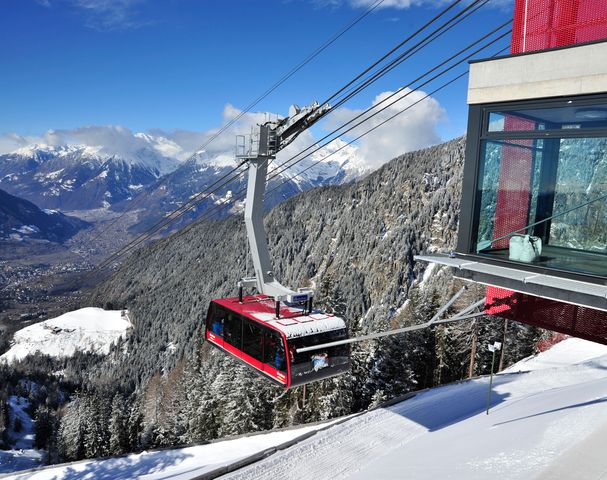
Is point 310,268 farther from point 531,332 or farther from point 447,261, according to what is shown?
point 447,261

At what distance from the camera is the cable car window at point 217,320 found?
15.9m

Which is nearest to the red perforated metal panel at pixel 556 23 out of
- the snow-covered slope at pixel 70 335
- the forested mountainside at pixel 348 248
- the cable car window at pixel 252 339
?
the cable car window at pixel 252 339

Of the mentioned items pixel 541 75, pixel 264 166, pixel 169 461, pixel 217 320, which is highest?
pixel 541 75

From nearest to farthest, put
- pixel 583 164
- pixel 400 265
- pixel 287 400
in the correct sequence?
pixel 583 164 < pixel 287 400 < pixel 400 265

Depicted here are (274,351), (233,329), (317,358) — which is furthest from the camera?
(233,329)

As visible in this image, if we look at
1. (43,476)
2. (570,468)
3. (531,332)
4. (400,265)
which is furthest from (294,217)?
(570,468)

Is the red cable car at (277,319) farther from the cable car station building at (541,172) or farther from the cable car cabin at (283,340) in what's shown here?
the cable car station building at (541,172)

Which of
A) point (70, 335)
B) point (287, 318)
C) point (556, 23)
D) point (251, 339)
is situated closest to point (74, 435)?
point (251, 339)

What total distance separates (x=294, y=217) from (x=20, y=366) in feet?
369

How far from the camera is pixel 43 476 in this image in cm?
2317

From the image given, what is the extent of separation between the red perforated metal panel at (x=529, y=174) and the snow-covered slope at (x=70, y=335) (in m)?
177

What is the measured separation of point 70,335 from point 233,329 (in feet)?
645

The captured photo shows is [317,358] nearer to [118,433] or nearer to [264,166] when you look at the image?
[264,166]

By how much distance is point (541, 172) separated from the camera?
22.7 feet
